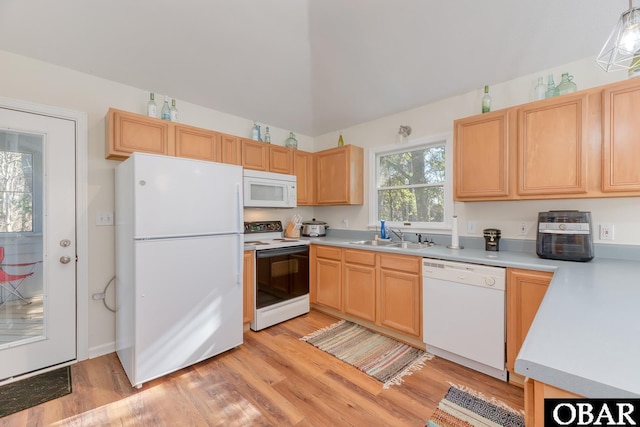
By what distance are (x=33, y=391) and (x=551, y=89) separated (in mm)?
4466

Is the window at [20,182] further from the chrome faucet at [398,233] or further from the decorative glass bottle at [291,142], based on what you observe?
the chrome faucet at [398,233]

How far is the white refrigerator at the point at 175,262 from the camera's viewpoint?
73.9 inches

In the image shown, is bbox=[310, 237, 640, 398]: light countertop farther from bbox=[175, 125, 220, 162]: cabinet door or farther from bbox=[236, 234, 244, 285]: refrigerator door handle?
bbox=[175, 125, 220, 162]: cabinet door

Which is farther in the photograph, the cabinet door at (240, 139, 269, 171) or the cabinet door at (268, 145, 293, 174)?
the cabinet door at (268, 145, 293, 174)

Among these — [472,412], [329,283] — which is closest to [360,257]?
[329,283]

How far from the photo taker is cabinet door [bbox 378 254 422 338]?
236 centimetres

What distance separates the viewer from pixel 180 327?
204 cm

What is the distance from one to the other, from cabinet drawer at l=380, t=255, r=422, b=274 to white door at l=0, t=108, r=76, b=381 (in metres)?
2.74

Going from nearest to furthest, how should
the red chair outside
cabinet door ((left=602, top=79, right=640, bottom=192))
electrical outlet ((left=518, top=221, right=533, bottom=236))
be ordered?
cabinet door ((left=602, top=79, right=640, bottom=192)) → the red chair outside → electrical outlet ((left=518, top=221, right=533, bottom=236))

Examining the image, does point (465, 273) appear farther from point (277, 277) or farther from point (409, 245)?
point (277, 277)

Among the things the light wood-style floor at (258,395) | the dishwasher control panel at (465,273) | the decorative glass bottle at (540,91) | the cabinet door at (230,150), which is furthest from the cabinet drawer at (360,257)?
the decorative glass bottle at (540,91)

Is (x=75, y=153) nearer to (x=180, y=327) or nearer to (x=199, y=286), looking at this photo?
(x=199, y=286)

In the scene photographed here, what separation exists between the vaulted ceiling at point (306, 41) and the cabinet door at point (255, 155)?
0.53 m

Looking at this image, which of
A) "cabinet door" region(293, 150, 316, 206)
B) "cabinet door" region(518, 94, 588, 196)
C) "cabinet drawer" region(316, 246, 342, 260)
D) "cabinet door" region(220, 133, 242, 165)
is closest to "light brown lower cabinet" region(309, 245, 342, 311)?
"cabinet drawer" region(316, 246, 342, 260)
